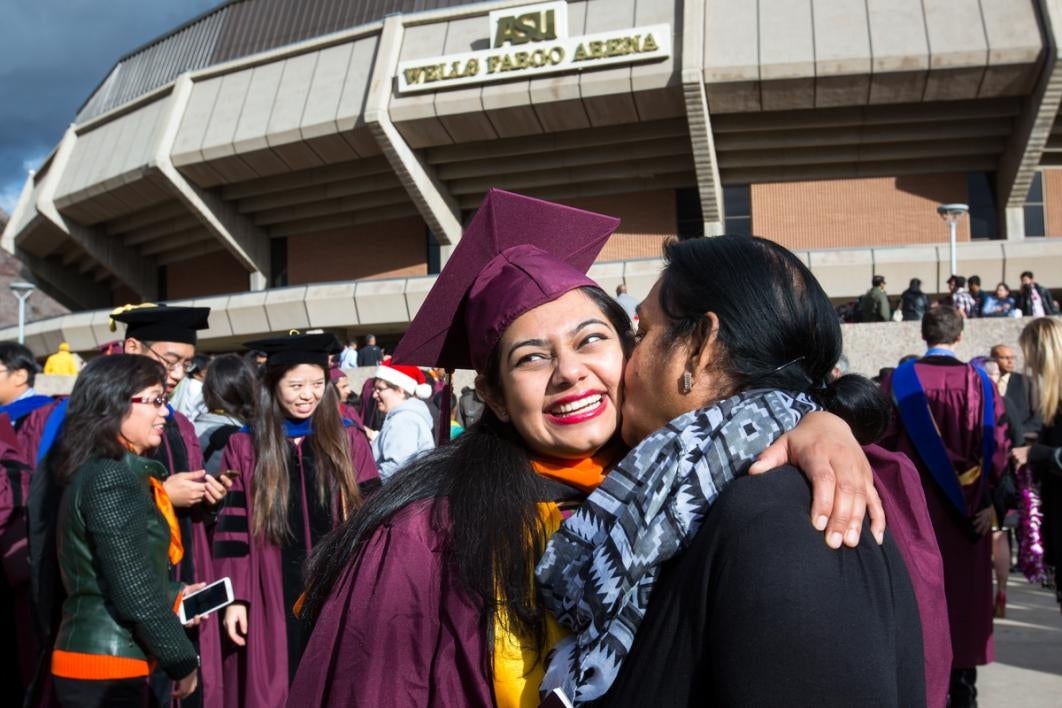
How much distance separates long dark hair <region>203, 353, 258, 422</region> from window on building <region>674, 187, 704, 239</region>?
17844 millimetres

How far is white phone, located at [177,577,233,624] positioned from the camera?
354 centimetres

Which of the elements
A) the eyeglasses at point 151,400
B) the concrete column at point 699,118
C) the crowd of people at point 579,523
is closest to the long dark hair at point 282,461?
the crowd of people at point 579,523

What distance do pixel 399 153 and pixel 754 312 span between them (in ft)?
66.8

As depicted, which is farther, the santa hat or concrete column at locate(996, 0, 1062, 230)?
concrete column at locate(996, 0, 1062, 230)

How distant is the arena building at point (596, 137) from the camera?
18562mm

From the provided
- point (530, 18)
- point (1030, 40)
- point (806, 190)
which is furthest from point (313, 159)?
point (1030, 40)

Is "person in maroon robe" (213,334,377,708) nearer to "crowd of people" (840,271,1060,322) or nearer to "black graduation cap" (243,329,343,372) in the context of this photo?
"black graduation cap" (243,329,343,372)

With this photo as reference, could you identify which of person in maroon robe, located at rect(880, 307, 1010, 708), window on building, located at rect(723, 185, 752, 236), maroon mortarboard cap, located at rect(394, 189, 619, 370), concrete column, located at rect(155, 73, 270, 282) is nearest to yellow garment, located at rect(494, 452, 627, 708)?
maroon mortarboard cap, located at rect(394, 189, 619, 370)

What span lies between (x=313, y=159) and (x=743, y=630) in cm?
2273

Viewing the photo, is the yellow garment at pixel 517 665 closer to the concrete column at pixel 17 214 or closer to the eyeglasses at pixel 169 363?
the eyeglasses at pixel 169 363

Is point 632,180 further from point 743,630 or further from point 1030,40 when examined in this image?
point 743,630

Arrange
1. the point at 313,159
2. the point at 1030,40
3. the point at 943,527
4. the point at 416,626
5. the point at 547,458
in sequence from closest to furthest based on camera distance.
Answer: the point at 416,626
the point at 547,458
the point at 943,527
the point at 1030,40
the point at 313,159

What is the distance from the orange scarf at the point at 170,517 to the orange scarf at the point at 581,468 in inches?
88.9

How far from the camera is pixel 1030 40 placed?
17.6 meters
